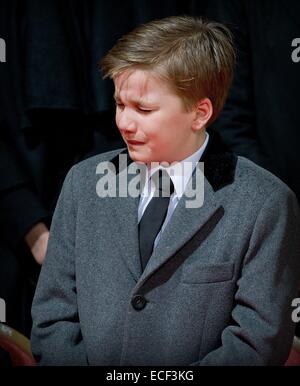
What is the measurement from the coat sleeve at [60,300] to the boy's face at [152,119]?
0.62 feet

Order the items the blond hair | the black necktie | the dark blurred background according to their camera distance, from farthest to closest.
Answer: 1. the dark blurred background
2. the black necktie
3. the blond hair

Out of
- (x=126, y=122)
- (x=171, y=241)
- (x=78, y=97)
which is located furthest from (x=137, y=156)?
(x=78, y=97)

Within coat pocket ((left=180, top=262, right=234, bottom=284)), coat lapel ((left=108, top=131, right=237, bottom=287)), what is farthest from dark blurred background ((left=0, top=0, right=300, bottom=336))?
coat pocket ((left=180, top=262, right=234, bottom=284))

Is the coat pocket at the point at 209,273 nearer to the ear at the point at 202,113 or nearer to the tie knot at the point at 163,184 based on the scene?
the tie knot at the point at 163,184

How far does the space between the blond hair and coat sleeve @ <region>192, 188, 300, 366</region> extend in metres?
0.25

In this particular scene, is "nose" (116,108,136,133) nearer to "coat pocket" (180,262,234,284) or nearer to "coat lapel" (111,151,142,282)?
"coat lapel" (111,151,142,282)

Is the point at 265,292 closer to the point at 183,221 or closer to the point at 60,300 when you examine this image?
the point at 183,221

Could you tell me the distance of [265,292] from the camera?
123cm

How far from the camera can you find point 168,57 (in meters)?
1.19

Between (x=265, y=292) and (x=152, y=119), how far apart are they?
0.39m

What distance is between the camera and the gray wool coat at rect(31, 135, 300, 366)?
48.8 inches
